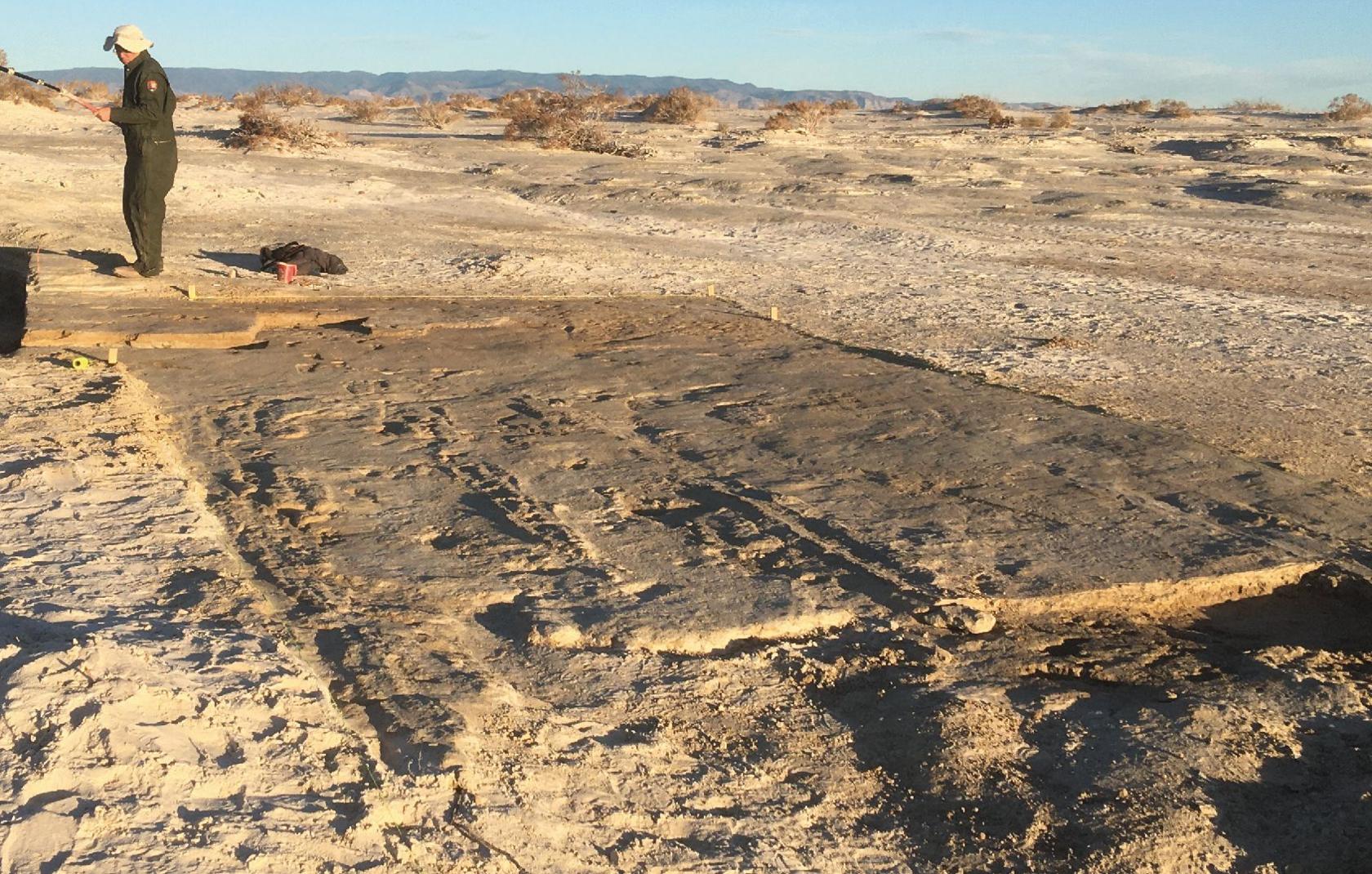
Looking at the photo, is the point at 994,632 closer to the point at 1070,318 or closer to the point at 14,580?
the point at 14,580

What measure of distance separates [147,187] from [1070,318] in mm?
6037

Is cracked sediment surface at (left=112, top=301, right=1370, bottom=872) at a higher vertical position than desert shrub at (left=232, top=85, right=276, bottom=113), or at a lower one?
lower

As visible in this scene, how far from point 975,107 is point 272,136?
18.7 metres

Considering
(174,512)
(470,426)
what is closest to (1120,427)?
(470,426)

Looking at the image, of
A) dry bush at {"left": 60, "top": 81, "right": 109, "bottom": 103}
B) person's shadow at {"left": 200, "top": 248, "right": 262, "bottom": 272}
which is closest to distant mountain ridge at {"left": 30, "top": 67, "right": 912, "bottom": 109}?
dry bush at {"left": 60, "top": 81, "right": 109, "bottom": 103}

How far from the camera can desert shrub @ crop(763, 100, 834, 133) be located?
25.6 m

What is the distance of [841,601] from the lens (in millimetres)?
4133

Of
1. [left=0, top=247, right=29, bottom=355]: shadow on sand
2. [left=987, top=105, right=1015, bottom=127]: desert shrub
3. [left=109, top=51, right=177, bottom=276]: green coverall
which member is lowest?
[left=0, top=247, right=29, bottom=355]: shadow on sand

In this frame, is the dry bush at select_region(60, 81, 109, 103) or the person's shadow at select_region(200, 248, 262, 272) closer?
the person's shadow at select_region(200, 248, 262, 272)

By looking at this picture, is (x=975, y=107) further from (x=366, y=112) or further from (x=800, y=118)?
(x=366, y=112)

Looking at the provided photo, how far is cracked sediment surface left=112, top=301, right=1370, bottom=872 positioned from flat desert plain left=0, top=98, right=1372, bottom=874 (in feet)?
0.05

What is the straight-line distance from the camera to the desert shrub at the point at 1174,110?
98.1 feet

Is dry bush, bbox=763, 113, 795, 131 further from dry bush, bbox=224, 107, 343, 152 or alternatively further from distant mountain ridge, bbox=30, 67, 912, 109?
distant mountain ridge, bbox=30, 67, 912, 109

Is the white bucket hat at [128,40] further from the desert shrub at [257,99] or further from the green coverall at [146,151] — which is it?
the desert shrub at [257,99]
